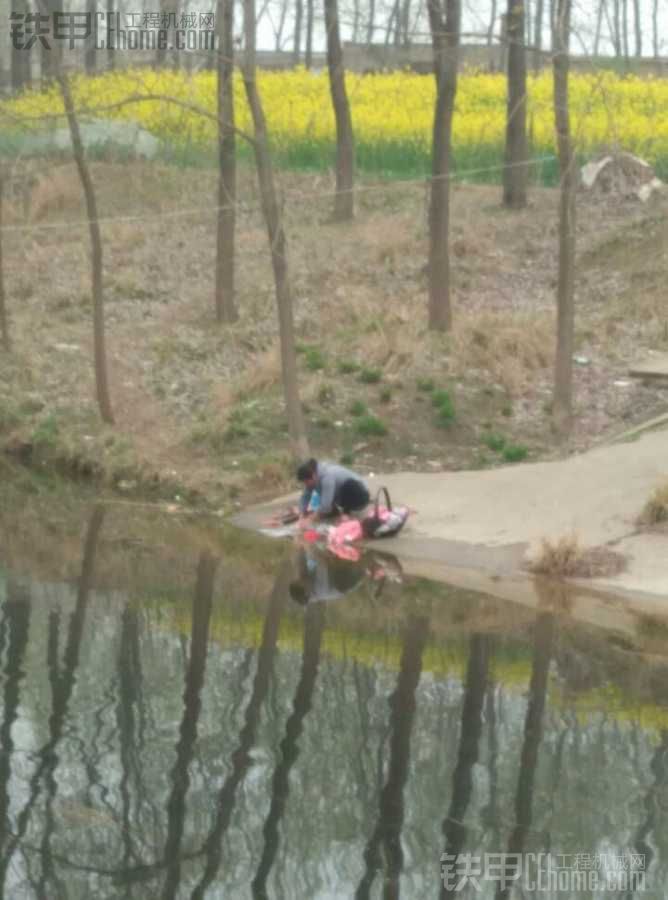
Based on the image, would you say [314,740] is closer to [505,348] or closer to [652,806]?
[652,806]

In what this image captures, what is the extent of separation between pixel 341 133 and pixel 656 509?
51.9 ft

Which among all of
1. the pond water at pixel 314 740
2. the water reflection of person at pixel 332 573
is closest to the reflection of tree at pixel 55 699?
the pond water at pixel 314 740

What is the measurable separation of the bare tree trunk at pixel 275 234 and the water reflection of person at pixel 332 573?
9.25ft

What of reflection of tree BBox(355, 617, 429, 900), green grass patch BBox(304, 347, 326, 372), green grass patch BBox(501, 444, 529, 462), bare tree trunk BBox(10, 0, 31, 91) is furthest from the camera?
bare tree trunk BBox(10, 0, 31, 91)

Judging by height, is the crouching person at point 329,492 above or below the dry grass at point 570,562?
above

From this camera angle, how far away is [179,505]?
21.8 m

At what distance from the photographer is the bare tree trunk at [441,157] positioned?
2497 centimetres

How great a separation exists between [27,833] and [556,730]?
4.33m

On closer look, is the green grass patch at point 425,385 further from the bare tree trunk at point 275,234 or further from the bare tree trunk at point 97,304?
the bare tree trunk at point 97,304

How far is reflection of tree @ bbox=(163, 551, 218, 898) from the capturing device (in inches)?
404

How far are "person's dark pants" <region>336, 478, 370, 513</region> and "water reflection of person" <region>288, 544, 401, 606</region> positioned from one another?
25.1 inches

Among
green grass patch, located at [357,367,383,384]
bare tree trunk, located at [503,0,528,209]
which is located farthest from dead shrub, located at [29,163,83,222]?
green grass patch, located at [357,367,383,384]

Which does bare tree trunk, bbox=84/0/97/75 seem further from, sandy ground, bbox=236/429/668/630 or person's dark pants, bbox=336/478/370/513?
person's dark pants, bbox=336/478/370/513

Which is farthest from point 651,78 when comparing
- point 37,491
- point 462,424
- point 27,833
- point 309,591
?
point 27,833
